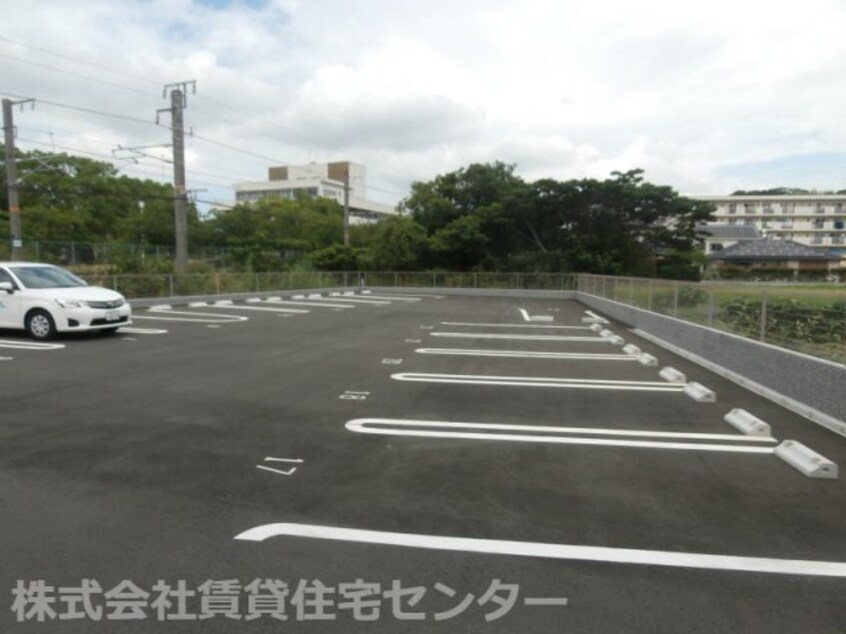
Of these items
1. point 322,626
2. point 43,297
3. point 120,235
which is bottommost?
point 322,626

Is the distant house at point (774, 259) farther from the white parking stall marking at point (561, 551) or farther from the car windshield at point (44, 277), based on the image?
the white parking stall marking at point (561, 551)

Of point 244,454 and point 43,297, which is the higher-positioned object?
point 43,297

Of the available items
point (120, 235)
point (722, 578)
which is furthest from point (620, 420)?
point (120, 235)

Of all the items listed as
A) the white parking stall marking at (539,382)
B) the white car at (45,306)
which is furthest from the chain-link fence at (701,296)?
the white car at (45,306)

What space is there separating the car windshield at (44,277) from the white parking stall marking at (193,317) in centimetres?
342

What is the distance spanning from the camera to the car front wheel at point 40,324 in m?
10.1

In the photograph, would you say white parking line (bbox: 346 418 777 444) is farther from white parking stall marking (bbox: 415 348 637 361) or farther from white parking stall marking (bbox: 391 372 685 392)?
white parking stall marking (bbox: 415 348 637 361)

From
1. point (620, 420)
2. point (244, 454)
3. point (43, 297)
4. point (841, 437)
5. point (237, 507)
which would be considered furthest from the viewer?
point (43, 297)

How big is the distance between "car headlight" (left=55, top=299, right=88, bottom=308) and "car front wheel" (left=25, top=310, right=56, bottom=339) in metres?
0.33

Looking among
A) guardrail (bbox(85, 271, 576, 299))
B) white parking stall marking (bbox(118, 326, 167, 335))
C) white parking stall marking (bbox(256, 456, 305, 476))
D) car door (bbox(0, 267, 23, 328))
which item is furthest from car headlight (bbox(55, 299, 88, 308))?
guardrail (bbox(85, 271, 576, 299))

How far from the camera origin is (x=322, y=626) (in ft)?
7.95

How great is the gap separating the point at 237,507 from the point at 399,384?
3.80m

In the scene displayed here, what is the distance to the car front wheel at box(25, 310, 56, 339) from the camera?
33.1 feet

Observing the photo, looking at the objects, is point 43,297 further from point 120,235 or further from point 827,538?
point 120,235
